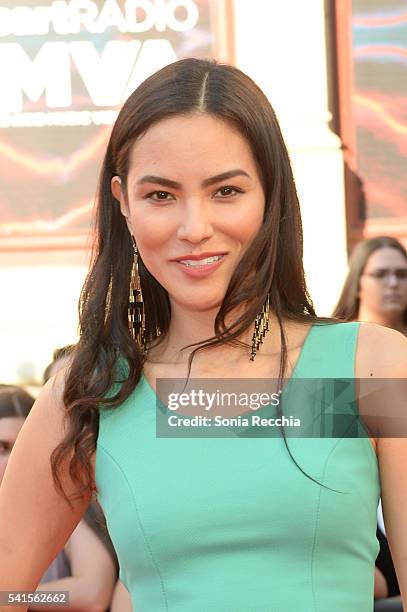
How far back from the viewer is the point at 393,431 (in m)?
1.48

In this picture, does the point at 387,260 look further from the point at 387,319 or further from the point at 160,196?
the point at 160,196

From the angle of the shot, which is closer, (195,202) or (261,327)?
(195,202)

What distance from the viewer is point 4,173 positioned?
Result: 6.09m

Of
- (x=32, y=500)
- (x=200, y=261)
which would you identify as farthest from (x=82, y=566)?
(x=200, y=261)

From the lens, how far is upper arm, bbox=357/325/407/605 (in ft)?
4.81

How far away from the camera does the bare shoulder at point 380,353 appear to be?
1503mm

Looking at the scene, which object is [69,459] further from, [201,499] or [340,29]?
[340,29]

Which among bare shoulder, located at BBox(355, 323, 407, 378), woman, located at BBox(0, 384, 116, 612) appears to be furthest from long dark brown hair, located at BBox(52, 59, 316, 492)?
woman, located at BBox(0, 384, 116, 612)

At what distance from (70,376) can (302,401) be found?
0.36 m

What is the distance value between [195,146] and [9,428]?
5.83 feet

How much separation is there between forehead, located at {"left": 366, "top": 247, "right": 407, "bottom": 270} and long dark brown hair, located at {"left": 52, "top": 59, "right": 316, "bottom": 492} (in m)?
2.66

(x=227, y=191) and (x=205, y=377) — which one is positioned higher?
(x=227, y=191)

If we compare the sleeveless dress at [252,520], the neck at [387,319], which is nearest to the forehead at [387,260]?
the neck at [387,319]

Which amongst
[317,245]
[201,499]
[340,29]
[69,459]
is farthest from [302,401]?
→ [340,29]
